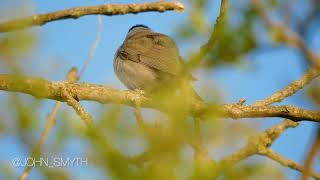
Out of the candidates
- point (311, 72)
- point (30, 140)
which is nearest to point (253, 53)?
point (30, 140)

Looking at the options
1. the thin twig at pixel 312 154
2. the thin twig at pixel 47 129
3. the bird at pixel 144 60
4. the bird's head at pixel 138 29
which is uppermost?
the bird's head at pixel 138 29

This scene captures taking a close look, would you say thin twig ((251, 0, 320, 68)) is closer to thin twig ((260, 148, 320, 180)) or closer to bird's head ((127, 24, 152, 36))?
thin twig ((260, 148, 320, 180))

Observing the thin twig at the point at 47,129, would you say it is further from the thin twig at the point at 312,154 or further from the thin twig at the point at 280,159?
the thin twig at the point at 280,159

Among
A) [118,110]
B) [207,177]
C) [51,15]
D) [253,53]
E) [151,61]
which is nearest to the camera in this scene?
[207,177]

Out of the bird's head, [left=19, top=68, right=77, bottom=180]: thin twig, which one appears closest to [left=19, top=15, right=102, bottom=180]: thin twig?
[left=19, top=68, right=77, bottom=180]: thin twig

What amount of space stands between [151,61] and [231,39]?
572 centimetres

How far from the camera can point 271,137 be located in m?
6.21

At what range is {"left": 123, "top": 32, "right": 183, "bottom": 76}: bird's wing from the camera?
806cm

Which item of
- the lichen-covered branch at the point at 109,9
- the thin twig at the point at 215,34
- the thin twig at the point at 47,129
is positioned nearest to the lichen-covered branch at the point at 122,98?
the thin twig at the point at 47,129

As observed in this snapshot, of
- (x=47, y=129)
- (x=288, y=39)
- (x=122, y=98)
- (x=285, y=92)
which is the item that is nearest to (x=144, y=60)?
(x=285, y=92)

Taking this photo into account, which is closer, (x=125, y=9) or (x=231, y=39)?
(x=231, y=39)

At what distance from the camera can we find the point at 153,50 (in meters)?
8.73

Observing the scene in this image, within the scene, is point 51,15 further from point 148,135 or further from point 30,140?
point 148,135

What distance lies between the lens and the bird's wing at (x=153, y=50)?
806cm
